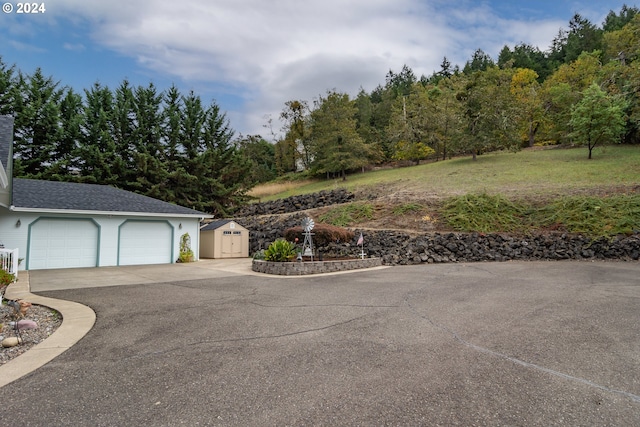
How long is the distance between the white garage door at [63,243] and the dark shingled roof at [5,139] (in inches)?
132

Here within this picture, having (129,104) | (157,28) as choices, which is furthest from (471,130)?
(129,104)

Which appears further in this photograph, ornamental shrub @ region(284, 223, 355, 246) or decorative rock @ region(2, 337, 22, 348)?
ornamental shrub @ region(284, 223, 355, 246)

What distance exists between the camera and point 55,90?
24656 mm

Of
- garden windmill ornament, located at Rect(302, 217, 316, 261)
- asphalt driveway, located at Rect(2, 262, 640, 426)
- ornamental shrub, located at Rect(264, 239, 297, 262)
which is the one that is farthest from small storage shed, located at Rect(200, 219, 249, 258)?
asphalt driveway, located at Rect(2, 262, 640, 426)

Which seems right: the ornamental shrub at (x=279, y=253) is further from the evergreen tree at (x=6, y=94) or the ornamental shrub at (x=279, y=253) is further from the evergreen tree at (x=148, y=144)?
the evergreen tree at (x=6, y=94)

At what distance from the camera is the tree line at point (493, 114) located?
25891mm

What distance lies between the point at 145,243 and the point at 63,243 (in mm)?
2903

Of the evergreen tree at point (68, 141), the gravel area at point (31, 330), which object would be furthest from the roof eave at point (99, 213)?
the evergreen tree at point (68, 141)

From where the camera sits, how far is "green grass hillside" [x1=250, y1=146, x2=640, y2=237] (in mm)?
15062

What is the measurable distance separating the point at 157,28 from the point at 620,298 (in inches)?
649

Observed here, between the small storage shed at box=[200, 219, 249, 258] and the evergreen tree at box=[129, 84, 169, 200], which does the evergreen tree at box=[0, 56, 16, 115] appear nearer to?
the evergreen tree at box=[129, 84, 169, 200]

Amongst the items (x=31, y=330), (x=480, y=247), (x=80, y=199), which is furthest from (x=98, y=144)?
(x=480, y=247)

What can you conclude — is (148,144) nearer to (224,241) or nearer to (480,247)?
(224,241)

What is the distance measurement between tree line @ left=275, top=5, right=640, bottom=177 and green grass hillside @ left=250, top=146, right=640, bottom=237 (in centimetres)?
397
